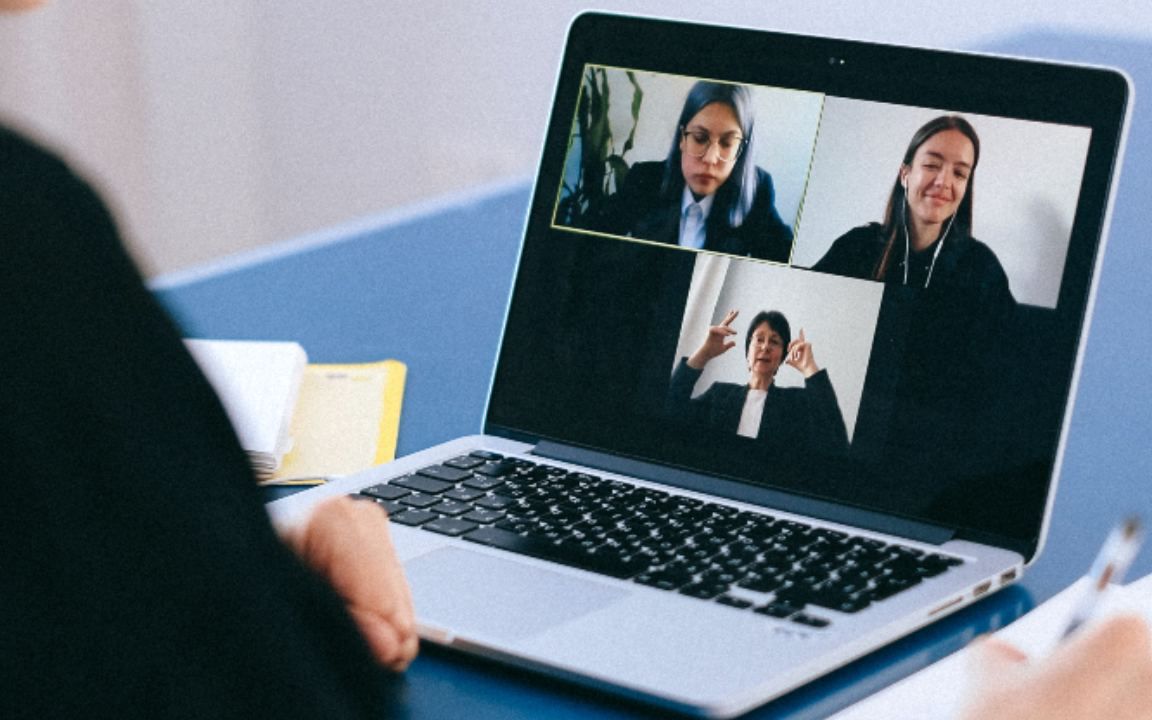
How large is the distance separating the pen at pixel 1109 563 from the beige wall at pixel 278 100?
6.13 feet

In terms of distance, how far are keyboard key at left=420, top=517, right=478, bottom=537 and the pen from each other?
0.32 metres

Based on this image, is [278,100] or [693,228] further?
[278,100]

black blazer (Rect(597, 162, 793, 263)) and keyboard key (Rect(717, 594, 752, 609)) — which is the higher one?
black blazer (Rect(597, 162, 793, 263))

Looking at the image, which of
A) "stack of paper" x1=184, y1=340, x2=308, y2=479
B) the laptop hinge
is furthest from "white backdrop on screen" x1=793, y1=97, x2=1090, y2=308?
"stack of paper" x1=184, y1=340, x2=308, y2=479

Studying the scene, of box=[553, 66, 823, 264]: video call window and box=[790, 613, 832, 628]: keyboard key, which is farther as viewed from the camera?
box=[553, 66, 823, 264]: video call window

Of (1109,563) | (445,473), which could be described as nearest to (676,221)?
(445,473)

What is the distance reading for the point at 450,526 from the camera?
2.61 feet

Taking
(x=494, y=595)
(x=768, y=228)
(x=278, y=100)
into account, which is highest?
(x=278, y=100)

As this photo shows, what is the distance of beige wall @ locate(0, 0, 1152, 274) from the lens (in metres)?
2.50

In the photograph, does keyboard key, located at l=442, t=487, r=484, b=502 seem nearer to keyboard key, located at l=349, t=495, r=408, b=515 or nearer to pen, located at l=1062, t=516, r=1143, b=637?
keyboard key, located at l=349, t=495, r=408, b=515

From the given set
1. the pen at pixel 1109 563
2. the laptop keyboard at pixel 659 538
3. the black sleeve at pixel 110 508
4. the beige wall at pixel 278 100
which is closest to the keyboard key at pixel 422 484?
the laptop keyboard at pixel 659 538

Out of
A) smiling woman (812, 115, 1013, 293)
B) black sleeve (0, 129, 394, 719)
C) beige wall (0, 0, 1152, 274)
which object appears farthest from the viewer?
beige wall (0, 0, 1152, 274)

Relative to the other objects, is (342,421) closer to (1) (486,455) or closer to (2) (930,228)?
(1) (486,455)

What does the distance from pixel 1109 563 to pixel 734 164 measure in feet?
1.42
